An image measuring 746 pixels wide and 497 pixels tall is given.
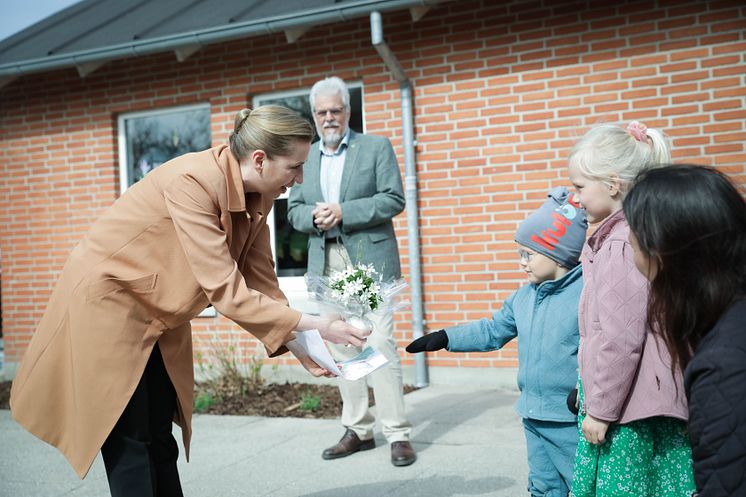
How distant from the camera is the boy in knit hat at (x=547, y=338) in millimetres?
3154

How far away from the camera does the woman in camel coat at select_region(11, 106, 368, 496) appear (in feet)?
9.68

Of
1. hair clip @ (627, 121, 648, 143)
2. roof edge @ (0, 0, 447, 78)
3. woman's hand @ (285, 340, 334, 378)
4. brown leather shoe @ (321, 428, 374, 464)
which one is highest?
roof edge @ (0, 0, 447, 78)

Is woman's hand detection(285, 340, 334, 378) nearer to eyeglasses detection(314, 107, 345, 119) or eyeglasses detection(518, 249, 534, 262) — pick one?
eyeglasses detection(518, 249, 534, 262)

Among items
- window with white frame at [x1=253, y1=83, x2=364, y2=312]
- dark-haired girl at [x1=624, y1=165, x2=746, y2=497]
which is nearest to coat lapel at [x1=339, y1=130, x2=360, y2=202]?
window with white frame at [x1=253, y1=83, x2=364, y2=312]

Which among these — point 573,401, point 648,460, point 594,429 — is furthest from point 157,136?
point 648,460

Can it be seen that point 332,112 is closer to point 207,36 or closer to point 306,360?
point 306,360

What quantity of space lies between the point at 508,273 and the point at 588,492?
4358mm

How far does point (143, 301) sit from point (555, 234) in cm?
166

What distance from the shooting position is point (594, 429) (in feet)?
8.47

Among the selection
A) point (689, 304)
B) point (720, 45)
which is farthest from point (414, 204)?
point (689, 304)

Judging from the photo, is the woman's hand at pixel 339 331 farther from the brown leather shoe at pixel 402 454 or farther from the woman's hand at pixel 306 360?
the brown leather shoe at pixel 402 454

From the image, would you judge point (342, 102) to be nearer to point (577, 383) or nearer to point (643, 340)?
point (577, 383)

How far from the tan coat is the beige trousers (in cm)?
171

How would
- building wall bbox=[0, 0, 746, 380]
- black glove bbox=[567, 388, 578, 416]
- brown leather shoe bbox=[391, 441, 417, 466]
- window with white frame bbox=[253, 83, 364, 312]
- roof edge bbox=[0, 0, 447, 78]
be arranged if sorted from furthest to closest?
window with white frame bbox=[253, 83, 364, 312] < roof edge bbox=[0, 0, 447, 78] < building wall bbox=[0, 0, 746, 380] < brown leather shoe bbox=[391, 441, 417, 466] < black glove bbox=[567, 388, 578, 416]
